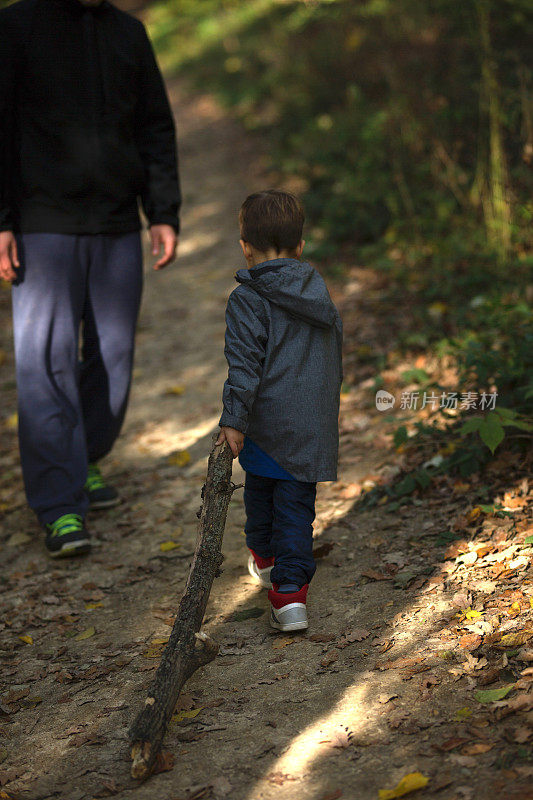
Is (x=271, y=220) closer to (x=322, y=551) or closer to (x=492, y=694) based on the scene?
(x=322, y=551)

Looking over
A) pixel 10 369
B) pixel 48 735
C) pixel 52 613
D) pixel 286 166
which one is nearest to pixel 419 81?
pixel 286 166

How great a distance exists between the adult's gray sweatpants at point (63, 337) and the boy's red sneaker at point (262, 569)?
1.00 m

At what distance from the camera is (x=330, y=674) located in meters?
2.61

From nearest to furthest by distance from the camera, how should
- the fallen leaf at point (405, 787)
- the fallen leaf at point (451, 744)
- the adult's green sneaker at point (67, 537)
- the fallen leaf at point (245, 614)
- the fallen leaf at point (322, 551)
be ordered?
the fallen leaf at point (405, 787) < the fallen leaf at point (451, 744) < the fallen leaf at point (245, 614) < the fallen leaf at point (322, 551) < the adult's green sneaker at point (67, 537)

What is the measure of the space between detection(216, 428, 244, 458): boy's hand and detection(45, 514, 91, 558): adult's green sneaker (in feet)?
4.23

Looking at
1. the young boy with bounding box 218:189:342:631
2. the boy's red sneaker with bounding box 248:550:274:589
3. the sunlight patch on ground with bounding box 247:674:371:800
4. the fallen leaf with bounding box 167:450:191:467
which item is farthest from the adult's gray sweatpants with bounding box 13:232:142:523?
the sunlight patch on ground with bounding box 247:674:371:800

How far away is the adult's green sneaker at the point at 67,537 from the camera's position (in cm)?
368

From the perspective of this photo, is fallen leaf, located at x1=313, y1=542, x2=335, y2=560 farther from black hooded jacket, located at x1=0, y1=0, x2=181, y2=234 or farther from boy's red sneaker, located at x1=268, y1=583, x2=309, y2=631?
black hooded jacket, located at x1=0, y1=0, x2=181, y2=234

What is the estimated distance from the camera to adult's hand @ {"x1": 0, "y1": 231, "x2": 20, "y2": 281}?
3.54 meters

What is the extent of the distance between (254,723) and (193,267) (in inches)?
263

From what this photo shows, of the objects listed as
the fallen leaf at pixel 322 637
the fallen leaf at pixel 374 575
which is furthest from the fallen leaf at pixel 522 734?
the fallen leaf at pixel 374 575

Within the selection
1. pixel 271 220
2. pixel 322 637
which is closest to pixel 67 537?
pixel 322 637

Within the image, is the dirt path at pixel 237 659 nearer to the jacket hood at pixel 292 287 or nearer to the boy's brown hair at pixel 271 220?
the jacket hood at pixel 292 287

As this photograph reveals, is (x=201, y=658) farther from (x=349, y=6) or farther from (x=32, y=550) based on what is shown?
(x=349, y=6)
